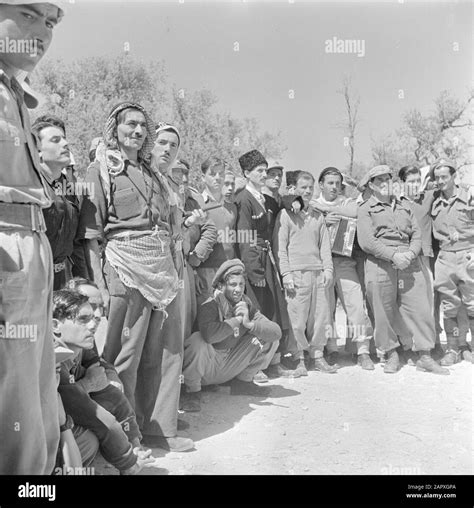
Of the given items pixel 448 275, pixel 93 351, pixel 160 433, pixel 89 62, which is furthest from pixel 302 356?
pixel 89 62

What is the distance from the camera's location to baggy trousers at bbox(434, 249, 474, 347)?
5.66m

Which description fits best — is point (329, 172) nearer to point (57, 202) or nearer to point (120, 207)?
point (120, 207)

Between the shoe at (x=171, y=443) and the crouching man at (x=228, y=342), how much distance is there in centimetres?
58

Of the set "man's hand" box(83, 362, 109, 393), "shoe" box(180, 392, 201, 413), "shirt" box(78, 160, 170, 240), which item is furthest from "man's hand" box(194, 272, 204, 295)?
"man's hand" box(83, 362, 109, 393)

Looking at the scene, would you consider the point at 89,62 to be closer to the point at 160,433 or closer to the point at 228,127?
the point at 228,127

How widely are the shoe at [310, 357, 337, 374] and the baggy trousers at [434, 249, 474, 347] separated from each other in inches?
48.5

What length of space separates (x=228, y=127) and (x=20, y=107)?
71.7ft

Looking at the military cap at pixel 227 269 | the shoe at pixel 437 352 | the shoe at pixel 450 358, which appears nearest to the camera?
the military cap at pixel 227 269

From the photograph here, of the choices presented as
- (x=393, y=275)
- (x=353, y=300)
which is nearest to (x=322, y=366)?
(x=353, y=300)

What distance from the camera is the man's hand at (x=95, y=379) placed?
3070 millimetres

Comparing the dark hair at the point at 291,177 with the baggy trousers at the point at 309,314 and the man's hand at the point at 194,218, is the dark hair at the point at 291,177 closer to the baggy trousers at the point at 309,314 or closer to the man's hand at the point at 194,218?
the baggy trousers at the point at 309,314

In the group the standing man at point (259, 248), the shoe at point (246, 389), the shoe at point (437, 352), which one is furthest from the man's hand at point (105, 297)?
Answer: the shoe at point (437, 352)

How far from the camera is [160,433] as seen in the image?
3521 mm
